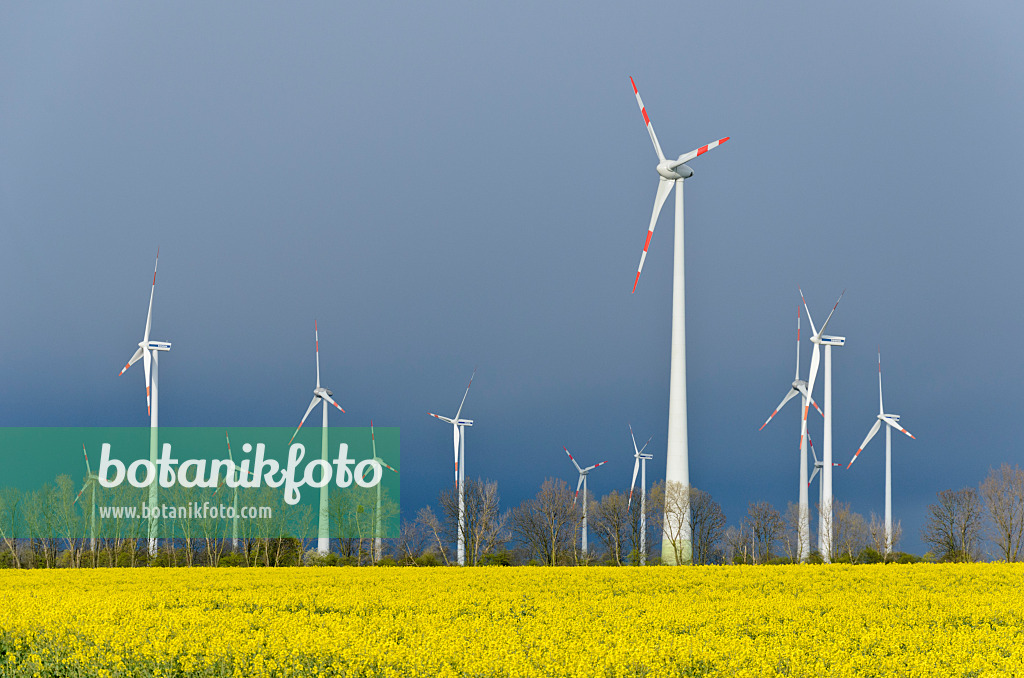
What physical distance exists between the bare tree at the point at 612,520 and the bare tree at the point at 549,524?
2487 mm

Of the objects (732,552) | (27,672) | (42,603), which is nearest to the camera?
(27,672)

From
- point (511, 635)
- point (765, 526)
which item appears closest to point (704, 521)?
point (765, 526)

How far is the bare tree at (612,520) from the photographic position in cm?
7012

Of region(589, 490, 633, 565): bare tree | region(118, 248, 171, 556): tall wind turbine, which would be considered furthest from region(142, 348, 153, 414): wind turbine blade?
region(589, 490, 633, 565): bare tree

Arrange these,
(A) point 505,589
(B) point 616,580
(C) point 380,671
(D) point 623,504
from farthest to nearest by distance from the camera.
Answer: (D) point 623,504
(B) point 616,580
(A) point 505,589
(C) point 380,671

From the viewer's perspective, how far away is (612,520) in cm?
7069

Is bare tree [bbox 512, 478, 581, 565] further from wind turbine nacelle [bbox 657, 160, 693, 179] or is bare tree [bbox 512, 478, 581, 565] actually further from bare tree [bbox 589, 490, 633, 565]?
wind turbine nacelle [bbox 657, 160, 693, 179]

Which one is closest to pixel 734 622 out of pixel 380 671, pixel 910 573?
pixel 380 671

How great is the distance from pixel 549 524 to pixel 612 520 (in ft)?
18.5

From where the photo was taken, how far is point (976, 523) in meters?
68.7

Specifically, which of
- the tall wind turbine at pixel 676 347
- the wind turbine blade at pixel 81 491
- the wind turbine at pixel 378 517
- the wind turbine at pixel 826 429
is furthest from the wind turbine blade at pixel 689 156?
the wind turbine blade at pixel 81 491

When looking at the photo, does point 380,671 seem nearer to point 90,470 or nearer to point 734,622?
point 734,622

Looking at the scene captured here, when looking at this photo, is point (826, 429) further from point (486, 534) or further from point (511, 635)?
point (511, 635)

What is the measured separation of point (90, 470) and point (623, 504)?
1617 inches
